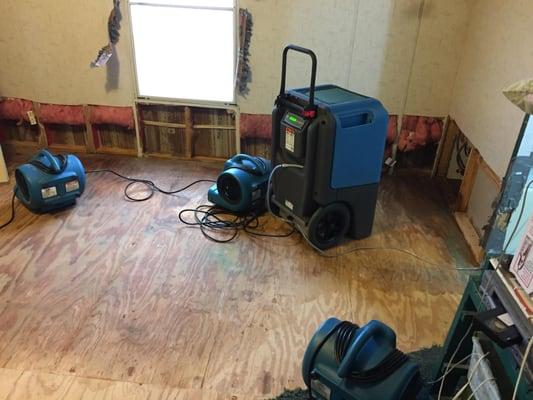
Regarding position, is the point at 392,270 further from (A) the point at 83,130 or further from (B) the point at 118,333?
(A) the point at 83,130

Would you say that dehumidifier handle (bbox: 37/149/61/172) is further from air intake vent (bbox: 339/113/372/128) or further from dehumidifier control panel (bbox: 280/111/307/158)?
air intake vent (bbox: 339/113/372/128)

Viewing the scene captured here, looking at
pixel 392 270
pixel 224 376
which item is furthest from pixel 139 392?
pixel 392 270

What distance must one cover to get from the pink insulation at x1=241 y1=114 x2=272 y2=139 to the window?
8.1 inches

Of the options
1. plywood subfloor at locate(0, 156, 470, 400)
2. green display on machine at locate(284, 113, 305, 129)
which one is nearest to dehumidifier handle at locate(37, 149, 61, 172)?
plywood subfloor at locate(0, 156, 470, 400)

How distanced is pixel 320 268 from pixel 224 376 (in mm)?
846

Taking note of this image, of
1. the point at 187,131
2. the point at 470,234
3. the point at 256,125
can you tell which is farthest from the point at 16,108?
the point at 470,234

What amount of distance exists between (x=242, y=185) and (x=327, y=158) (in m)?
0.64

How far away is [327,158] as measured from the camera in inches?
86.8

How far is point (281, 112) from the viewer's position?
2.42 meters

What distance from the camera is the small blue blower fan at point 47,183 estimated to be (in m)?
Answer: 2.65

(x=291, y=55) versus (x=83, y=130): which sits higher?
(x=291, y=55)

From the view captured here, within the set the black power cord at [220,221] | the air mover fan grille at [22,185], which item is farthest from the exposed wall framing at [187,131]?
the air mover fan grille at [22,185]

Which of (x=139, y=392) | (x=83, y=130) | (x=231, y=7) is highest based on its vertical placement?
(x=231, y=7)

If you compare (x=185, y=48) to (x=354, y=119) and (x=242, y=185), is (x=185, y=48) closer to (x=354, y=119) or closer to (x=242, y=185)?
(x=242, y=185)
